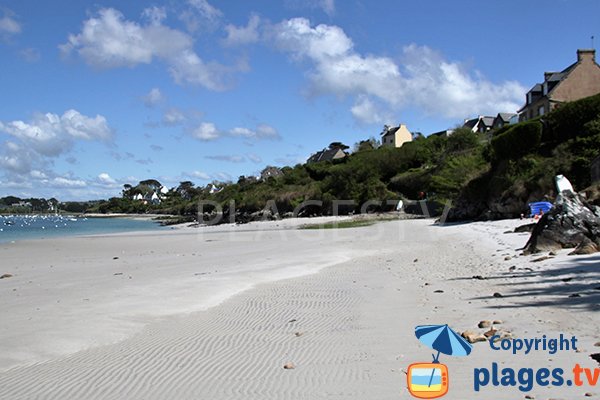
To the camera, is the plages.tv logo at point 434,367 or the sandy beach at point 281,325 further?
the sandy beach at point 281,325

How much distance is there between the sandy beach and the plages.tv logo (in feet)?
0.29

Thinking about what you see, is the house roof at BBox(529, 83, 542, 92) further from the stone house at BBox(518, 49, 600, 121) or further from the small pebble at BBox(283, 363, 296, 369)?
the small pebble at BBox(283, 363, 296, 369)

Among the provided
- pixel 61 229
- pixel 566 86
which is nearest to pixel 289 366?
pixel 566 86

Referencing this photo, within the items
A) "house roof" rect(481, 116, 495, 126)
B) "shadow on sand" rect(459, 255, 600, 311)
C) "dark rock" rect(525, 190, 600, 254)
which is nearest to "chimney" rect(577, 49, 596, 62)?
"house roof" rect(481, 116, 495, 126)

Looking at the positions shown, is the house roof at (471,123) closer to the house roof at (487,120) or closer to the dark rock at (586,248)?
the house roof at (487,120)

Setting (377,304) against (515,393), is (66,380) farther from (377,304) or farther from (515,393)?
(377,304)

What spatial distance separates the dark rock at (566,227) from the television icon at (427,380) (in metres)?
8.05

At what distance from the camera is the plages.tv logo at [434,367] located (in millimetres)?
4008

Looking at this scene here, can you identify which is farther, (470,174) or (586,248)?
(470,174)

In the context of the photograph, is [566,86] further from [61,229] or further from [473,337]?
[61,229]

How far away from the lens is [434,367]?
4492mm

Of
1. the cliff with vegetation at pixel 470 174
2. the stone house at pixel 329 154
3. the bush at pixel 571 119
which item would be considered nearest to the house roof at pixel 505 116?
the cliff with vegetation at pixel 470 174

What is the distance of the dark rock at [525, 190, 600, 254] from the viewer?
11.1 metres

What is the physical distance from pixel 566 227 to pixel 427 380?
8.81 m
